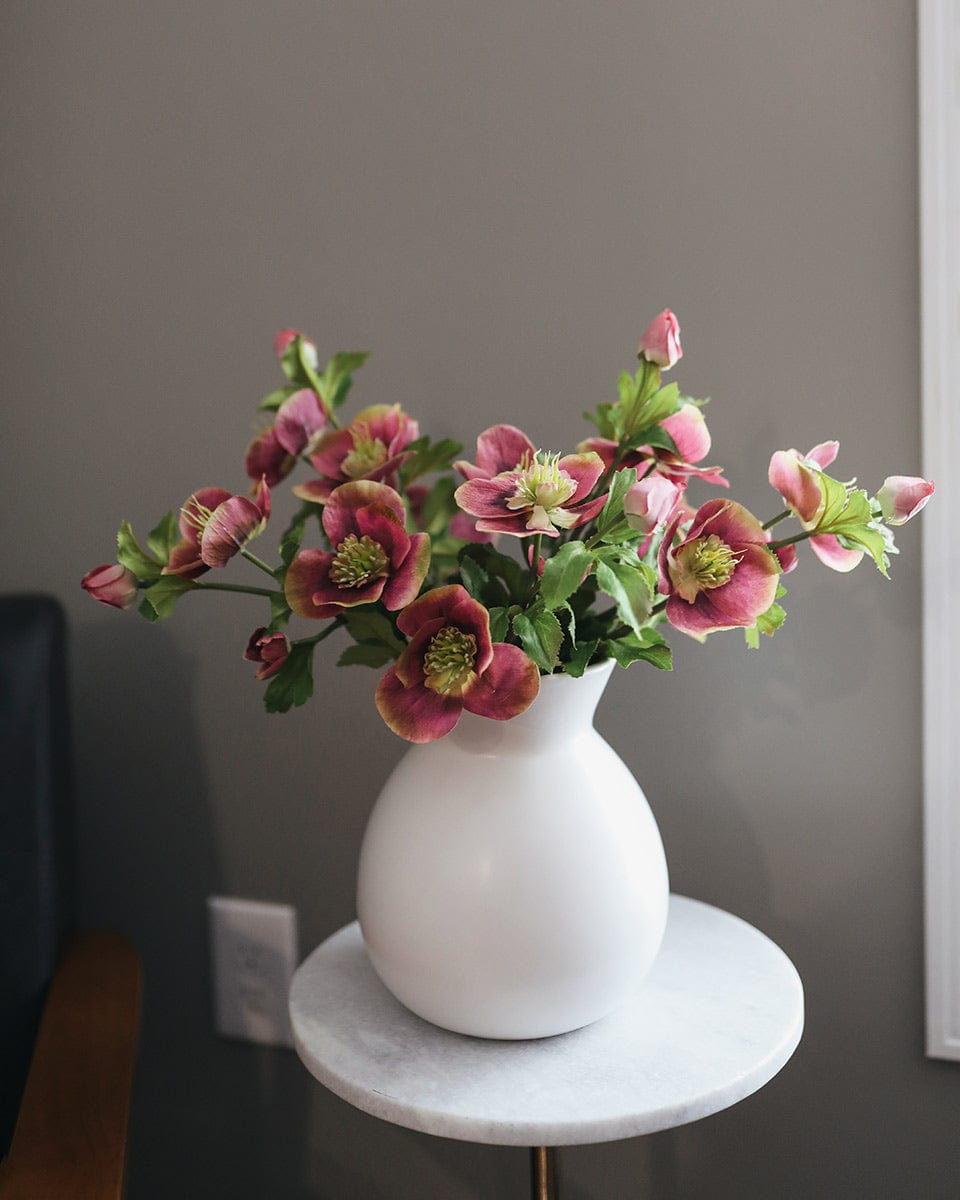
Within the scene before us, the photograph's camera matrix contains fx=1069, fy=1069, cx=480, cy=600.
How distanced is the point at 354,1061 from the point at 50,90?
97cm

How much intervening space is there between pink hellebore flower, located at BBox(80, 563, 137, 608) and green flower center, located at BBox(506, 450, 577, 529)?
261 mm

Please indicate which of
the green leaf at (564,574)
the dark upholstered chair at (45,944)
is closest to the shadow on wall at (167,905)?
the dark upholstered chair at (45,944)

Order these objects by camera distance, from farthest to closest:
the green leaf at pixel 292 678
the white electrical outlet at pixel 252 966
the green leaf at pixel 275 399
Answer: the white electrical outlet at pixel 252 966, the green leaf at pixel 275 399, the green leaf at pixel 292 678

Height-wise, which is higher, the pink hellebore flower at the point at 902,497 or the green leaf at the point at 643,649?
the pink hellebore flower at the point at 902,497

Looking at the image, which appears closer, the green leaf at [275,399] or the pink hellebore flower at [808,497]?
the pink hellebore flower at [808,497]

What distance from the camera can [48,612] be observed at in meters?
1.02

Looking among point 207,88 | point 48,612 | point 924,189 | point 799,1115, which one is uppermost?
point 207,88

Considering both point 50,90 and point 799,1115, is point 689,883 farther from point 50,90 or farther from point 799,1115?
point 50,90

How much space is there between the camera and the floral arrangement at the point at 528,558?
0.61 meters

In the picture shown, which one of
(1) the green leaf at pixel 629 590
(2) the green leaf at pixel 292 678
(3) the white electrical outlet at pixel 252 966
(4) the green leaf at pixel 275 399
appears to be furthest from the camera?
(3) the white electrical outlet at pixel 252 966

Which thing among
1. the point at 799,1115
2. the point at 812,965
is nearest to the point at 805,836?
the point at 812,965

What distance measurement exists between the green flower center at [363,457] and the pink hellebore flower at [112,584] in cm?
16

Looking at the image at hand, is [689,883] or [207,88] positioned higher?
[207,88]

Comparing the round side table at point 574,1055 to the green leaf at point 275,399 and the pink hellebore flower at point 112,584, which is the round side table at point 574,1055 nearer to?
the pink hellebore flower at point 112,584
